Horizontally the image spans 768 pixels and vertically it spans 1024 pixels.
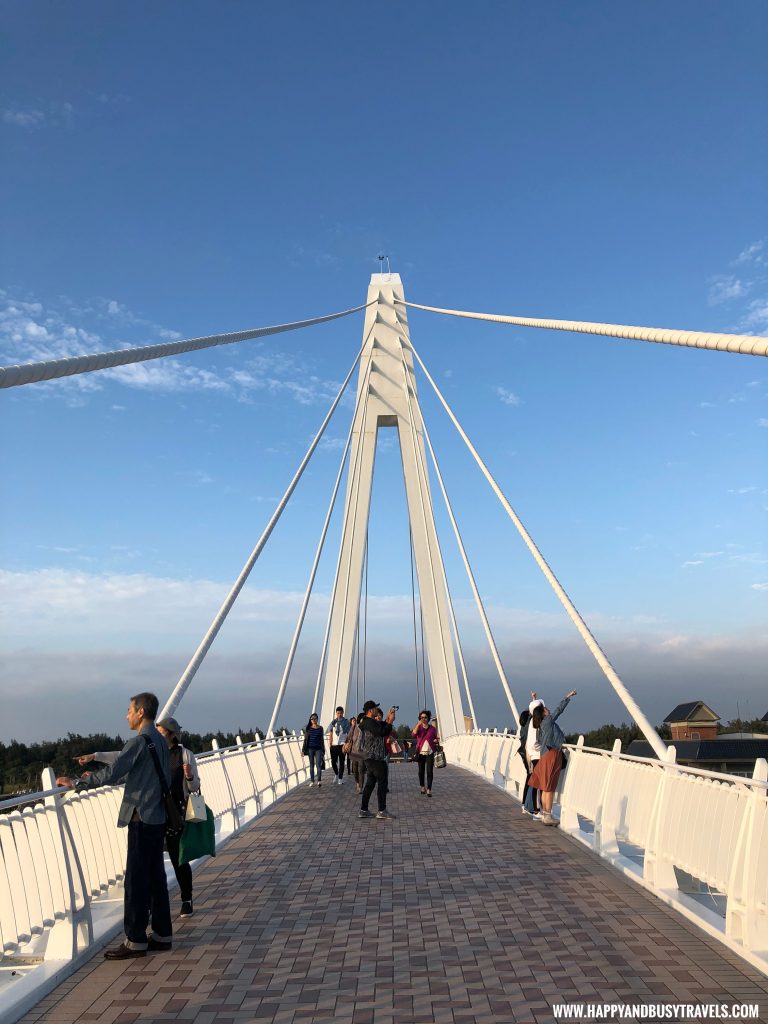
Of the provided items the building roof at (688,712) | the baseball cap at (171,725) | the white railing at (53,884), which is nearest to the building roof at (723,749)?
the building roof at (688,712)

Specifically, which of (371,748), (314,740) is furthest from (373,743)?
(314,740)

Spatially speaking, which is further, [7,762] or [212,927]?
[7,762]

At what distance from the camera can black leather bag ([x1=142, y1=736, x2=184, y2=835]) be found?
6117mm

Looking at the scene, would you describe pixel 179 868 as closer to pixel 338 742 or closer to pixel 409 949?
pixel 409 949

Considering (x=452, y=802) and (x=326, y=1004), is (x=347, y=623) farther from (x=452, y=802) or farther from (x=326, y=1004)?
(x=326, y=1004)

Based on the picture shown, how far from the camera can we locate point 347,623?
90.4 feet

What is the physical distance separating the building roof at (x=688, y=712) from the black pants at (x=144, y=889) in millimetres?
49606

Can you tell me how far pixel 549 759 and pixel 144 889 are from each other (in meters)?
6.38

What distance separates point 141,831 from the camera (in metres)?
5.98

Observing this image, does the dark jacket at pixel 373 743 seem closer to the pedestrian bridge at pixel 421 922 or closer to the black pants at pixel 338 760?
the pedestrian bridge at pixel 421 922

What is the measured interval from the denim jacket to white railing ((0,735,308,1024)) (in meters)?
5.51

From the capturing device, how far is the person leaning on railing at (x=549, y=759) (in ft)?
37.2

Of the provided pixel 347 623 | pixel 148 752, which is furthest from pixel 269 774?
pixel 347 623

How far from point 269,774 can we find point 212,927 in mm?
8665
